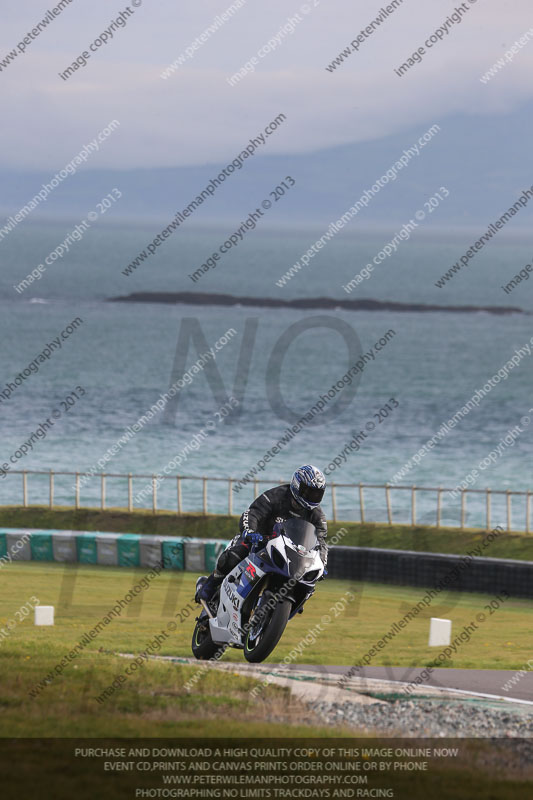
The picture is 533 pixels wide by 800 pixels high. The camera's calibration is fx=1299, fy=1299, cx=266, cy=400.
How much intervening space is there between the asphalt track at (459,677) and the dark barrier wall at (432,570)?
10.6 meters

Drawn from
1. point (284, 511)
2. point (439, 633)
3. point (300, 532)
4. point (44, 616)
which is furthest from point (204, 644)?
point (44, 616)

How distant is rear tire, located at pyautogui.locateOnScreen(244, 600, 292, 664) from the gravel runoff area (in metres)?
0.85

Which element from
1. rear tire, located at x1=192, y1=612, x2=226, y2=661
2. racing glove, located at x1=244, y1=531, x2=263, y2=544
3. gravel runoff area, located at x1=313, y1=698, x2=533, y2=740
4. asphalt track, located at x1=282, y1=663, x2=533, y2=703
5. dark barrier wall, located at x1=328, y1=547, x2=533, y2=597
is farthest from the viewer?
dark barrier wall, located at x1=328, y1=547, x2=533, y2=597

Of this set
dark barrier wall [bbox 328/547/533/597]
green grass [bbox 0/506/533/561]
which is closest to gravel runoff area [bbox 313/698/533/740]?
dark barrier wall [bbox 328/547/533/597]

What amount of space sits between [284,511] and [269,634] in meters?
1.51

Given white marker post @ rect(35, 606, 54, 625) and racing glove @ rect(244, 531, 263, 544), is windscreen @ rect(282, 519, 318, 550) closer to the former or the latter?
racing glove @ rect(244, 531, 263, 544)

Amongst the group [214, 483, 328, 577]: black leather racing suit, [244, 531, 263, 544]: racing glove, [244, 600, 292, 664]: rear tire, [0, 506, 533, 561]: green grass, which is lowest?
[244, 600, 292, 664]: rear tire

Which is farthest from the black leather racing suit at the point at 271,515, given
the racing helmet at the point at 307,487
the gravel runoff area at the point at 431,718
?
the gravel runoff area at the point at 431,718

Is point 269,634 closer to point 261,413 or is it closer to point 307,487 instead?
point 307,487

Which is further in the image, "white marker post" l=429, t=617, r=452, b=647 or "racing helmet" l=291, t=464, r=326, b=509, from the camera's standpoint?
"white marker post" l=429, t=617, r=452, b=647

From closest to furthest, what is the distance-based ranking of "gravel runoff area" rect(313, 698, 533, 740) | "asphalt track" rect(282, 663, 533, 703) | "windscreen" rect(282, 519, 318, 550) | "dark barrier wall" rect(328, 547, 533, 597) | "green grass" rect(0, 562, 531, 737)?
"green grass" rect(0, 562, 531, 737)
"gravel runoff area" rect(313, 698, 533, 740)
"windscreen" rect(282, 519, 318, 550)
"asphalt track" rect(282, 663, 533, 703)
"dark barrier wall" rect(328, 547, 533, 597)

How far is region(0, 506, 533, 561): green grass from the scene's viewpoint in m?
33.6

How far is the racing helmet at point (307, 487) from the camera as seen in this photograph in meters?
14.8

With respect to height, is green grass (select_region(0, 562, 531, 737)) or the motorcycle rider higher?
the motorcycle rider
